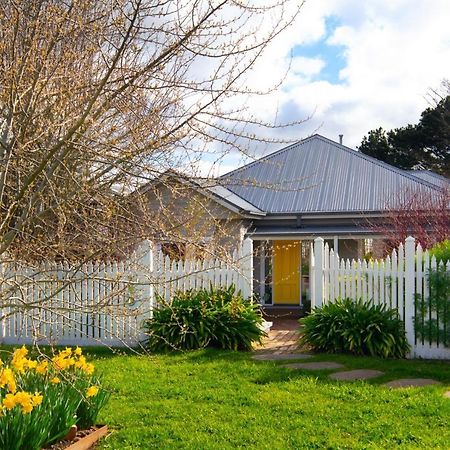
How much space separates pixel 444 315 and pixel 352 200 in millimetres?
9723

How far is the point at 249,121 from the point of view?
4.42 metres

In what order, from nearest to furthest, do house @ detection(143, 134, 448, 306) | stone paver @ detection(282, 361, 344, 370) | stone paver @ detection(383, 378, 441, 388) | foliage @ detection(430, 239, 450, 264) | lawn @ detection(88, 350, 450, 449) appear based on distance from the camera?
lawn @ detection(88, 350, 450, 449), stone paver @ detection(383, 378, 441, 388), stone paver @ detection(282, 361, 344, 370), foliage @ detection(430, 239, 450, 264), house @ detection(143, 134, 448, 306)

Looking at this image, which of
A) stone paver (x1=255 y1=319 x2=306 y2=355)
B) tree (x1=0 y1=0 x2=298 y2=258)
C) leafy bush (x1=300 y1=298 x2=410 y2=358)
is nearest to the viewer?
tree (x1=0 y1=0 x2=298 y2=258)

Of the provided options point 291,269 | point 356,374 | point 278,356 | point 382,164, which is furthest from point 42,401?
point 382,164

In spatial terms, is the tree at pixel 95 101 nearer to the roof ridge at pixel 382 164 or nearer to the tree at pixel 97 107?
the tree at pixel 97 107

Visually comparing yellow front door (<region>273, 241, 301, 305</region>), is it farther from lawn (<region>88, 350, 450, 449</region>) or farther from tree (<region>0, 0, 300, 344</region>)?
tree (<region>0, 0, 300, 344</region>)

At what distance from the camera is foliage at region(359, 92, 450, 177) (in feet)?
115

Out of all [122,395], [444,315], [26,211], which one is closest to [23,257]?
[26,211]

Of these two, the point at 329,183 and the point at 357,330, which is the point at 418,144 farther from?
the point at 357,330

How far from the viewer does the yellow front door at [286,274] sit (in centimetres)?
1994

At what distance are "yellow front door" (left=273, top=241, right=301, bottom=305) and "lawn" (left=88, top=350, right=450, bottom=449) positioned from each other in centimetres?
1097

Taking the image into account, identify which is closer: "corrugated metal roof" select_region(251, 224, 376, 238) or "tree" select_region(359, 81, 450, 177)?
"corrugated metal roof" select_region(251, 224, 376, 238)

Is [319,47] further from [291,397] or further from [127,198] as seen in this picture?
[291,397]

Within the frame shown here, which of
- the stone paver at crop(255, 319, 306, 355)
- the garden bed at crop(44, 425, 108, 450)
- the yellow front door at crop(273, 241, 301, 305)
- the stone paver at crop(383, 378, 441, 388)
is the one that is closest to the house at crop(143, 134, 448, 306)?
the yellow front door at crop(273, 241, 301, 305)
